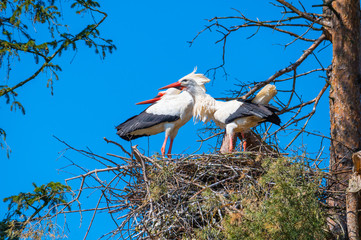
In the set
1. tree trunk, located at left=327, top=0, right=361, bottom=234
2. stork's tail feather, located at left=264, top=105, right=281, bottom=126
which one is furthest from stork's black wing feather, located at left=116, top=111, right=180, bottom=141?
tree trunk, located at left=327, top=0, right=361, bottom=234

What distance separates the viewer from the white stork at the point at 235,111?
8883mm

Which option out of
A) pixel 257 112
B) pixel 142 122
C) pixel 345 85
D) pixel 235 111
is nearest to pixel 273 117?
pixel 257 112

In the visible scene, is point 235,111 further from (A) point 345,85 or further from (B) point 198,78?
(A) point 345,85

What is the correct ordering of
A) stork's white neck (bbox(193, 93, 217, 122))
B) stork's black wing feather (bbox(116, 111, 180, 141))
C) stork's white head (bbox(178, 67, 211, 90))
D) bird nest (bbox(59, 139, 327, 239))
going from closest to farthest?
bird nest (bbox(59, 139, 327, 239)) → stork's white neck (bbox(193, 93, 217, 122)) → stork's black wing feather (bbox(116, 111, 180, 141)) → stork's white head (bbox(178, 67, 211, 90))

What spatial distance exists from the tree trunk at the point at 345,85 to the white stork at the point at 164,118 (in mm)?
2214

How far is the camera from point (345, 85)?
28.4 feet

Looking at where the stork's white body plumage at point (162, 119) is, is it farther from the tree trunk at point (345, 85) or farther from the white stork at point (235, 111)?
the tree trunk at point (345, 85)

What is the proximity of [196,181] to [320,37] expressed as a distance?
339cm

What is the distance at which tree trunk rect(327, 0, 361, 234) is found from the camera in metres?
8.48

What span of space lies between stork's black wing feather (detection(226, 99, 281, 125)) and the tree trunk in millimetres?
788

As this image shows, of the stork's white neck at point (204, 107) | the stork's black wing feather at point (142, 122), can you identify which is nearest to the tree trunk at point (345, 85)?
the stork's white neck at point (204, 107)

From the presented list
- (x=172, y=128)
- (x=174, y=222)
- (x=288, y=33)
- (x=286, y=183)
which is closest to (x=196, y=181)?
(x=174, y=222)

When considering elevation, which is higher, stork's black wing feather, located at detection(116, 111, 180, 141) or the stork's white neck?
stork's black wing feather, located at detection(116, 111, 180, 141)

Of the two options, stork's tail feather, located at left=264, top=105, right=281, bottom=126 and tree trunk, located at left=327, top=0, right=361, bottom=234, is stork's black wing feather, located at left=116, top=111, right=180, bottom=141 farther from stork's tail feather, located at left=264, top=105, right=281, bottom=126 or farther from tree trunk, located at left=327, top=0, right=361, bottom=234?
tree trunk, located at left=327, top=0, right=361, bottom=234
